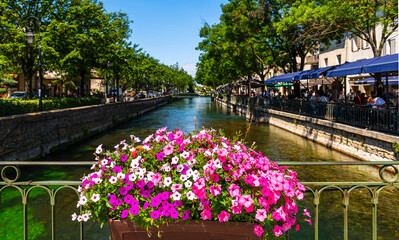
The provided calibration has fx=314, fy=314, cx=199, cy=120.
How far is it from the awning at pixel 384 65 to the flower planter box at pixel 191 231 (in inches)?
430

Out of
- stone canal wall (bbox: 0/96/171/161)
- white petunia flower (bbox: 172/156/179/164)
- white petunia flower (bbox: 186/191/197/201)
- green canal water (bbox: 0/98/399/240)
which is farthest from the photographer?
stone canal wall (bbox: 0/96/171/161)

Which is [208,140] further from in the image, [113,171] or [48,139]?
[48,139]

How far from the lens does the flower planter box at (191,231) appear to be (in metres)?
2.58

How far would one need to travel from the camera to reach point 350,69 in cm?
1432

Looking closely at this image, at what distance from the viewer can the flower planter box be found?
8.46ft

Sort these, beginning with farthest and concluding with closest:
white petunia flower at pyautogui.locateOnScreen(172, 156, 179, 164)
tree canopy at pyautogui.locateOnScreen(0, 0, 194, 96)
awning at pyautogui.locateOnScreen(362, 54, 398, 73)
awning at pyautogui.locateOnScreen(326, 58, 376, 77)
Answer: tree canopy at pyautogui.locateOnScreen(0, 0, 194, 96)
awning at pyautogui.locateOnScreen(326, 58, 376, 77)
awning at pyautogui.locateOnScreen(362, 54, 398, 73)
white petunia flower at pyautogui.locateOnScreen(172, 156, 179, 164)

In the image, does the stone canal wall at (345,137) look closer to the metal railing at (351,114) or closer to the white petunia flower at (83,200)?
the metal railing at (351,114)

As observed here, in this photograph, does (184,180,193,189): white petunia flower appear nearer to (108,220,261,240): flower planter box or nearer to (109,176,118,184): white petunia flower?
(108,220,261,240): flower planter box

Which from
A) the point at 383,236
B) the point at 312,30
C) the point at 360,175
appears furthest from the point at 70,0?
the point at 383,236

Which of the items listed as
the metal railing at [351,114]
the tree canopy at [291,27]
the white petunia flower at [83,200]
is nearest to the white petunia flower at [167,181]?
the white petunia flower at [83,200]

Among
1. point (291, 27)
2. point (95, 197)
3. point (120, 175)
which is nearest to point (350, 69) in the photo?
point (291, 27)

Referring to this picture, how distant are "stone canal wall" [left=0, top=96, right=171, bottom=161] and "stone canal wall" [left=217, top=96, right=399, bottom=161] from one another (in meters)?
9.71

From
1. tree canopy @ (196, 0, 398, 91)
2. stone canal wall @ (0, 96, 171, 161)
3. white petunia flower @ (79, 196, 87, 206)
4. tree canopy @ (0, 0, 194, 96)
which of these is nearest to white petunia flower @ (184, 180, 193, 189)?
white petunia flower @ (79, 196, 87, 206)

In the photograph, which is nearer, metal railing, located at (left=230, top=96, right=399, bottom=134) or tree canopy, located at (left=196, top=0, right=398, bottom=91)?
metal railing, located at (left=230, top=96, right=399, bottom=134)
